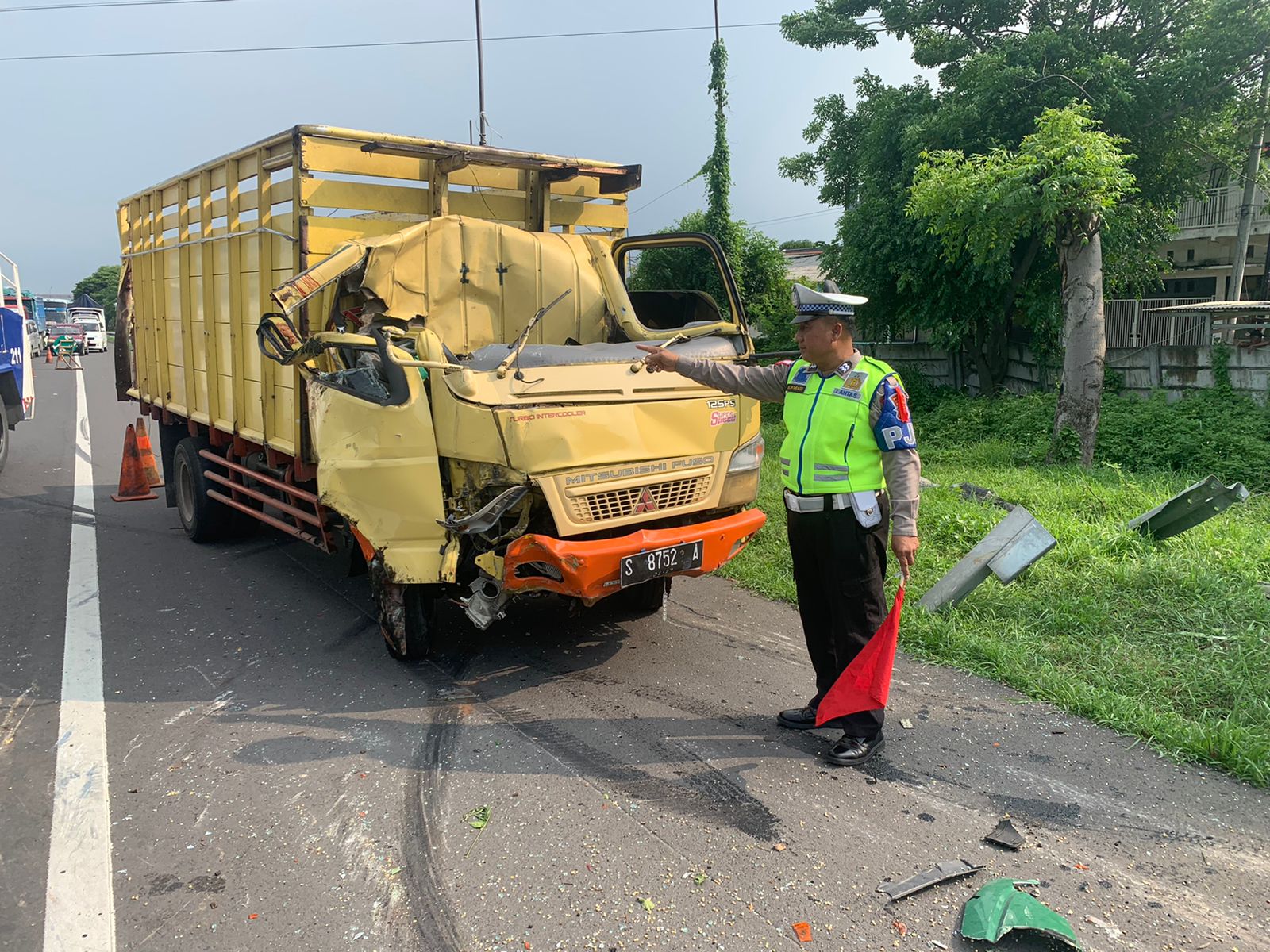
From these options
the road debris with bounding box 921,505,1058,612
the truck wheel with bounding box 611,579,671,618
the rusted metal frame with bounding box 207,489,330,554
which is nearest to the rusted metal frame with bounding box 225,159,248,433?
the rusted metal frame with bounding box 207,489,330,554

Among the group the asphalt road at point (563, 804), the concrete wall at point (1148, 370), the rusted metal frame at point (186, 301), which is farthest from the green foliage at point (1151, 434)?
the rusted metal frame at point (186, 301)

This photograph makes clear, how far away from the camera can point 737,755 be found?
372 cm

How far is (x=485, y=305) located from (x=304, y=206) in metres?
1.18

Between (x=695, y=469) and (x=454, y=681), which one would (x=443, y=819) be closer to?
(x=454, y=681)

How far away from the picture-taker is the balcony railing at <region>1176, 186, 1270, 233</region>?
21.6m

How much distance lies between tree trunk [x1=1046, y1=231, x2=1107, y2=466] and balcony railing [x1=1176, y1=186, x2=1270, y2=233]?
1590 cm

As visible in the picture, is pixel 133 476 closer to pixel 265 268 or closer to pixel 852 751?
pixel 265 268

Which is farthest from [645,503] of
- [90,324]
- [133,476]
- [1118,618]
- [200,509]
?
[90,324]

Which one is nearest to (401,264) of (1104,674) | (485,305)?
(485,305)

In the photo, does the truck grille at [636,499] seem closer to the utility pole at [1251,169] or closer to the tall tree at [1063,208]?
the tall tree at [1063,208]

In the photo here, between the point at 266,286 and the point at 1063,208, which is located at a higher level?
the point at 1063,208

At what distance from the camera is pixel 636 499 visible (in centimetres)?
436

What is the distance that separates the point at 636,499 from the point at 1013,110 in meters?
10.5

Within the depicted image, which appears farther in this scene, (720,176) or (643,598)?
(720,176)
